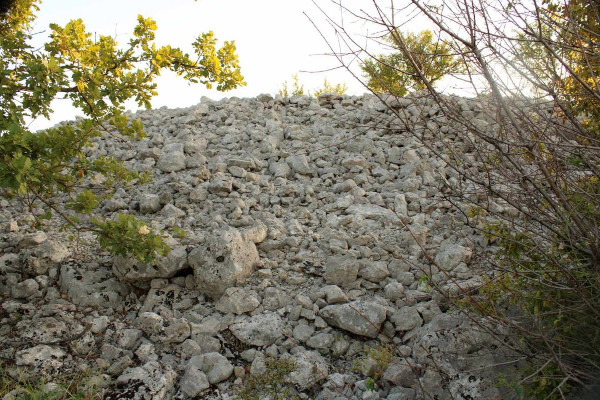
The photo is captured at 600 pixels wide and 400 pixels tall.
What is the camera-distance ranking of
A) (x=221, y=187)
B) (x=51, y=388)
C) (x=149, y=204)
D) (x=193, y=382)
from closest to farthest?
(x=51, y=388) < (x=193, y=382) < (x=149, y=204) < (x=221, y=187)

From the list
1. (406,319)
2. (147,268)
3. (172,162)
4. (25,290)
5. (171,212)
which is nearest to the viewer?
(406,319)

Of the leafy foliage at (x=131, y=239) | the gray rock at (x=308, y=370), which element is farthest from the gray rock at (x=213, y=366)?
the leafy foliage at (x=131, y=239)

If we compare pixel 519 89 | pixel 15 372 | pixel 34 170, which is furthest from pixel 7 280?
pixel 519 89

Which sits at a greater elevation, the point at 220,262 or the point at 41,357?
the point at 220,262

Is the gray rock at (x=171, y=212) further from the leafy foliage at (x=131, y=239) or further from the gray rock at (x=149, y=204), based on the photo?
the leafy foliage at (x=131, y=239)

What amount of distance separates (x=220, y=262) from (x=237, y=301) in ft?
1.34

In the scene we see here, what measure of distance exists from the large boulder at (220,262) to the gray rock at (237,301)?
85 millimetres

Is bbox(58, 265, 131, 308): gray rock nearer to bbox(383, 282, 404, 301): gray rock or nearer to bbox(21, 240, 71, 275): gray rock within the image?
bbox(21, 240, 71, 275): gray rock

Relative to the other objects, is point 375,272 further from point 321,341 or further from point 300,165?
point 300,165

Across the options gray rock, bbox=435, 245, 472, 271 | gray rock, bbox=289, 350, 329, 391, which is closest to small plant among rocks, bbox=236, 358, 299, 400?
gray rock, bbox=289, 350, 329, 391

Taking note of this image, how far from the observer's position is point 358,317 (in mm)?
4055

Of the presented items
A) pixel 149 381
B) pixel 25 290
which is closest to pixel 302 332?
pixel 149 381

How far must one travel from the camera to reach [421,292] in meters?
4.34

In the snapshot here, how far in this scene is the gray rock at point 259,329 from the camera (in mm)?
4047
